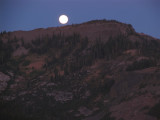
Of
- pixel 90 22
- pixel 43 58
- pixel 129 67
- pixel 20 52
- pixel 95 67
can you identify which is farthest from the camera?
pixel 90 22

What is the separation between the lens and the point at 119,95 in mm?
26672

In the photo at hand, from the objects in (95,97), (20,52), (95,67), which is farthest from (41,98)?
(20,52)

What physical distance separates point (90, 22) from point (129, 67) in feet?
A: 84.8

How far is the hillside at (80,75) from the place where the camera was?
23344 millimetres

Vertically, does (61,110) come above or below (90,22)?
below

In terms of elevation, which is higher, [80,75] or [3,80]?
[80,75]

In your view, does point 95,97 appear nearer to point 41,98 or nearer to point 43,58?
point 41,98

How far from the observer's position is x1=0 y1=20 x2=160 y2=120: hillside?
23.3 metres

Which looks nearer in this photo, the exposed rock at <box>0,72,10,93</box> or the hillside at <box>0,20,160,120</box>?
the hillside at <box>0,20,160,120</box>

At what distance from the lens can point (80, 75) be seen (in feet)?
115

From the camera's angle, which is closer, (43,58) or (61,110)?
(61,110)

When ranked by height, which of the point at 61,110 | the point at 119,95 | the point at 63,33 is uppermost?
the point at 63,33

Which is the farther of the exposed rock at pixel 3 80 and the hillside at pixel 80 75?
the exposed rock at pixel 3 80

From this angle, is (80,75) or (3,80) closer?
(80,75)
